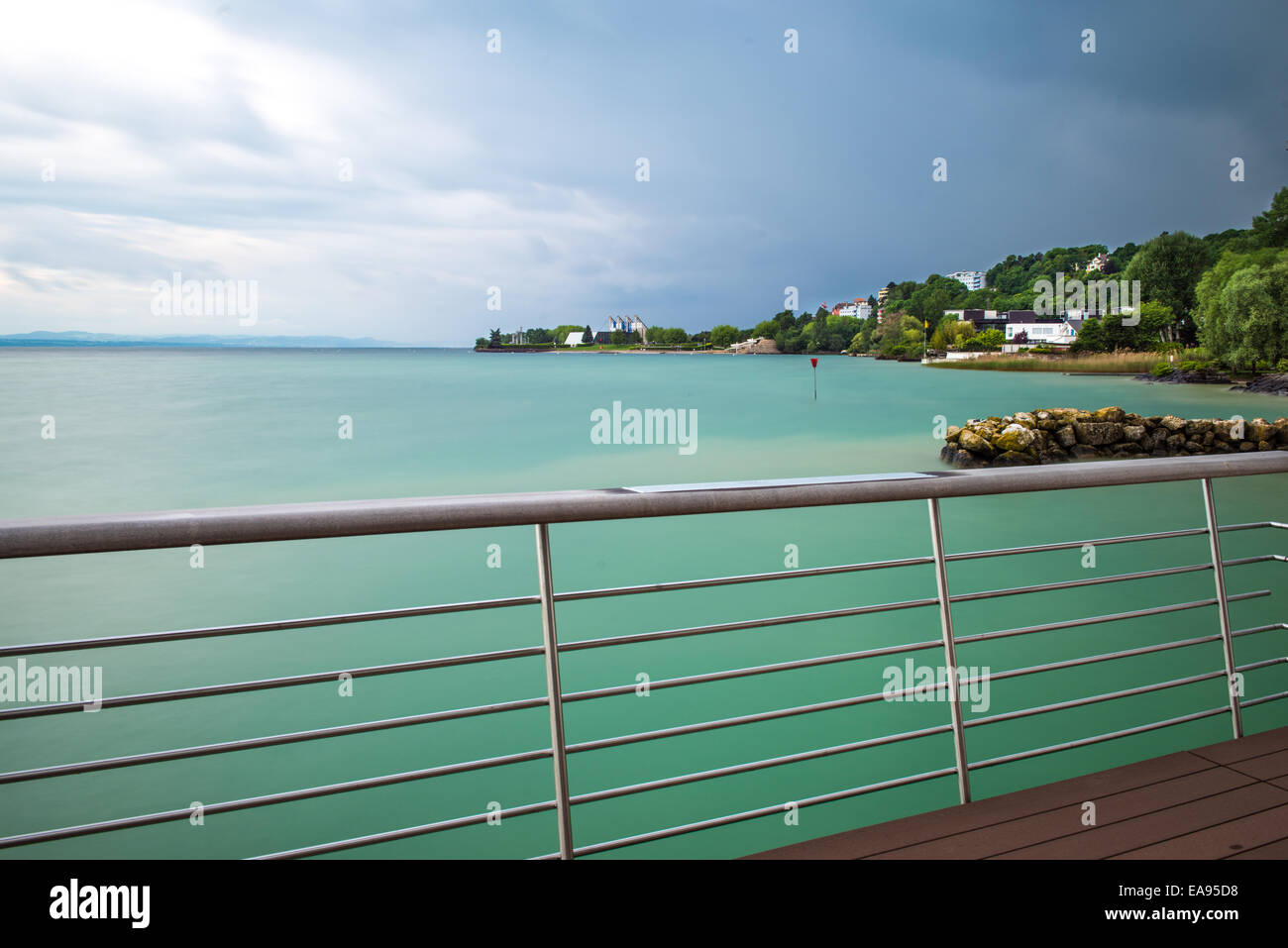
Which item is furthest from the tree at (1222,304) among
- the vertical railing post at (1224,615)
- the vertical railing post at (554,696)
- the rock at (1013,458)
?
the vertical railing post at (554,696)

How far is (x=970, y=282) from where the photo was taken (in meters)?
159

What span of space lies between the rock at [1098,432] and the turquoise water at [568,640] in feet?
4.51

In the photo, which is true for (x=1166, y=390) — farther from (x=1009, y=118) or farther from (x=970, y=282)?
(x=970, y=282)

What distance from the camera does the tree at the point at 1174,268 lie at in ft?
186

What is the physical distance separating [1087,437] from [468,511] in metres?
18.4

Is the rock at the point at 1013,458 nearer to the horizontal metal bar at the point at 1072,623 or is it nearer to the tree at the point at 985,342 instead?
the horizontal metal bar at the point at 1072,623

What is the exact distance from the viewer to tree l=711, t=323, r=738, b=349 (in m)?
115

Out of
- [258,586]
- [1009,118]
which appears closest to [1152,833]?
[258,586]

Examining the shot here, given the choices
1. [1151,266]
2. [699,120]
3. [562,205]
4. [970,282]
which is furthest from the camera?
[970,282]

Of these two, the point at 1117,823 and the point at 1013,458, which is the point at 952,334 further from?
the point at 1117,823

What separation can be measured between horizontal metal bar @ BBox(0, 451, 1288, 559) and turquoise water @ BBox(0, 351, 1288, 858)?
3477 mm

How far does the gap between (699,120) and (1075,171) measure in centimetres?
3907

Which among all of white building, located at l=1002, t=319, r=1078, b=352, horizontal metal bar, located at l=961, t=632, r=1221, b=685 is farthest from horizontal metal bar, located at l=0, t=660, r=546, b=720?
white building, located at l=1002, t=319, r=1078, b=352

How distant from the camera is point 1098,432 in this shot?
1677cm
